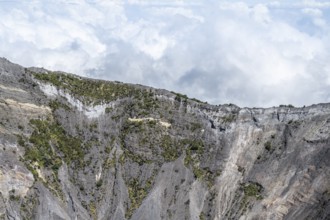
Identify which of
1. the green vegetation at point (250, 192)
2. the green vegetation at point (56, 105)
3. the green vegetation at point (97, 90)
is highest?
the green vegetation at point (97, 90)

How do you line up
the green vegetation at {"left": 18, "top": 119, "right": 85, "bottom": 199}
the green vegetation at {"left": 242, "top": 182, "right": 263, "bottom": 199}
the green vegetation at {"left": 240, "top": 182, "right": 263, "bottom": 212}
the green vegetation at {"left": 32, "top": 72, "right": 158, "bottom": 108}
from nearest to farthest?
the green vegetation at {"left": 18, "top": 119, "right": 85, "bottom": 199} → the green vegetation at {"left": 240, "top": 182, "right": 263, "bottom": 212} → the green vegetation at {"left": 242, "top": 182, "right": 263, "bottom": 199} → the green vegetation at {"left": 32, "top": 72, "right": 158, "bottom": 108}

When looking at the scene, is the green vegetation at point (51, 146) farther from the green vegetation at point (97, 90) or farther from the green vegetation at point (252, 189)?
the green vegetation at point (252, 189)

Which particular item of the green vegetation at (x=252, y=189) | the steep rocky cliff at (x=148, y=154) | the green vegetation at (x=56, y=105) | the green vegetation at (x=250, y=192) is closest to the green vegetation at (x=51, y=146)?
the steep rocky cliff at (x=148, y=154)

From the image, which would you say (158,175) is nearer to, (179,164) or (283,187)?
(179,164)

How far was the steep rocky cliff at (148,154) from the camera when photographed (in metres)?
78.6

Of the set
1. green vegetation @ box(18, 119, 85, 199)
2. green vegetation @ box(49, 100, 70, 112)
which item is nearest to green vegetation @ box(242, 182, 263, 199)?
green vegetation @ box(18, 119, 85, 199)

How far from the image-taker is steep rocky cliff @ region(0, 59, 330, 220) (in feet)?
258

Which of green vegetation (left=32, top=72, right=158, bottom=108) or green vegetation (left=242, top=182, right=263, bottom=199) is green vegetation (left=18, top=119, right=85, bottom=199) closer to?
green vegetation (left=32, top=72, right=158, bottom=108)

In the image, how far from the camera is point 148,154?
89188mm

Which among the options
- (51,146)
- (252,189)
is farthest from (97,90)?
(252,189)

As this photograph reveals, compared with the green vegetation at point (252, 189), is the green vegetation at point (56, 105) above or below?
above

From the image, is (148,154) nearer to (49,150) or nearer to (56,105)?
(49,150)

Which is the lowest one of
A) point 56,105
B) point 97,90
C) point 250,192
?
point 250,192

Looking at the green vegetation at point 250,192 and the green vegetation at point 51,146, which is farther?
the green vegetation at point 250,192
